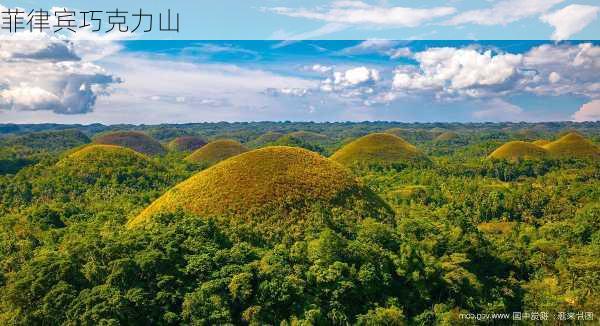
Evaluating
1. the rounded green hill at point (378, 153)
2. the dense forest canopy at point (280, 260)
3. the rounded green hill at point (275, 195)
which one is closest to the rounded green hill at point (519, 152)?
the rounded green hill at point (378, 153)

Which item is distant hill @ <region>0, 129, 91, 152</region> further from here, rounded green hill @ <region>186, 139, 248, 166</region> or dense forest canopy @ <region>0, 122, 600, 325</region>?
dense forest canopy @ <region>0, 122, 600, 325</region>

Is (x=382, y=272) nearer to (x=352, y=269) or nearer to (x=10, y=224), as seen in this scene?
(x=352, y=269)

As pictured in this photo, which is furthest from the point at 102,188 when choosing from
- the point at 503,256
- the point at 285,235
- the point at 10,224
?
the point at 503,256

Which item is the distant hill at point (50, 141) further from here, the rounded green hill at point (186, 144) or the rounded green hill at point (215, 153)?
the rounded green hill at point (215, 153)

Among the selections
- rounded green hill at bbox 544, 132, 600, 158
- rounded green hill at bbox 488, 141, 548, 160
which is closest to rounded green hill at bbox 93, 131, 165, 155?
rounded green hill at bbox 488, 141, 548, 160

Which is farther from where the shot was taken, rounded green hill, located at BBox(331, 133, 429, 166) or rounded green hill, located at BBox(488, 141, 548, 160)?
rounded green hill, located at BBox(488, 141, 548, 160)

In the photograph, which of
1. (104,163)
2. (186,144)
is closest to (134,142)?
(186,144)

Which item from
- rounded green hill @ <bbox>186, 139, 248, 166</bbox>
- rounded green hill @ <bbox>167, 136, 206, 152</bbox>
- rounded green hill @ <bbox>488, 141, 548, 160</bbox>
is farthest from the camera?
rounded green hill @ <bbox>167, 136, 206, 152</bbox>

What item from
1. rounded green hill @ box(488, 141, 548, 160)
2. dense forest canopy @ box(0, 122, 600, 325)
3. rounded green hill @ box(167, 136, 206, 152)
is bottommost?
dense forest canopy @ box(0, 122, 600, 325)
